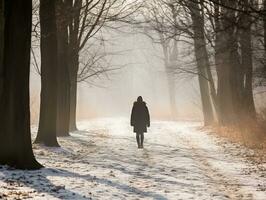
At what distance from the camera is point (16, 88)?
1252 cm

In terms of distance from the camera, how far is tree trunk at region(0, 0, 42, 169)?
12461 mm

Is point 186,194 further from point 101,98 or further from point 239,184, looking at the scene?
point 101,98

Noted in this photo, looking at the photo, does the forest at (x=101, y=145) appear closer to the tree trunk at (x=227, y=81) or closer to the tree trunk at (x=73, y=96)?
the tree trunk at (x=227, y=81)

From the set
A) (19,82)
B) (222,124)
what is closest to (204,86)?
(222,124)

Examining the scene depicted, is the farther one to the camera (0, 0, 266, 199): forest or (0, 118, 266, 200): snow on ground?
(0, 0, 266, 199): forest

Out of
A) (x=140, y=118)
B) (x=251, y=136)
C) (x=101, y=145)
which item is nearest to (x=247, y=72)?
(x=251, y=136)

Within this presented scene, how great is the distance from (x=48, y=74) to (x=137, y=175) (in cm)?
779

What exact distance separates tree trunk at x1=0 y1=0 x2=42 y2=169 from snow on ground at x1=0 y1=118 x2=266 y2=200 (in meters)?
0.50

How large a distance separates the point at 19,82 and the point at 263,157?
24.5 feet

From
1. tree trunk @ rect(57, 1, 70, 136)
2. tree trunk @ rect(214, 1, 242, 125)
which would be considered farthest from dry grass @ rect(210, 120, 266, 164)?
tree trunk @ rect(57, 1, 70, 136)

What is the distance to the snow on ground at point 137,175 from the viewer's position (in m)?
9.95

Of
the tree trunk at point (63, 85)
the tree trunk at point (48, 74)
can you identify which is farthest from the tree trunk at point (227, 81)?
the tree trunk at point (48, 74)

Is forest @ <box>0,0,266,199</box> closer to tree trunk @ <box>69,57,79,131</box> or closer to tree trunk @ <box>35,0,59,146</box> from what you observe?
tree trunk @ <box>35,0,59,146</box>

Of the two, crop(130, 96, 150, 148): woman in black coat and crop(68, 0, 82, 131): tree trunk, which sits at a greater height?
crop(68, 0, 82, 131): tree trunk
